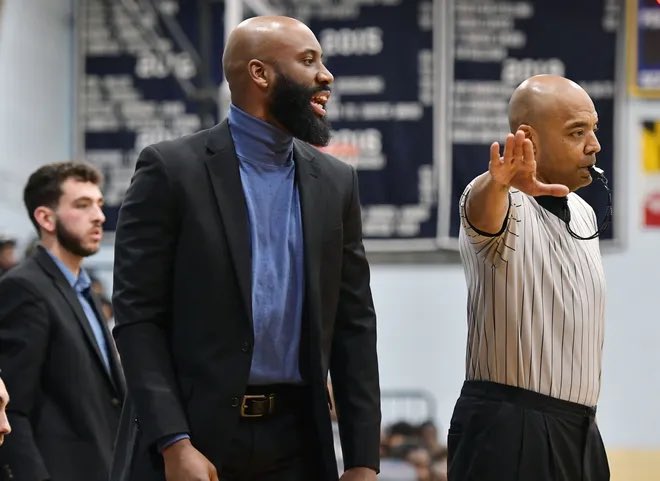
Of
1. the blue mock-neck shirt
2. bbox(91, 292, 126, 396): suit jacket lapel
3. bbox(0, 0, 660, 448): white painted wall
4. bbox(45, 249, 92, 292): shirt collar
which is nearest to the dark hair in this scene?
bbox(45, 249, 92, 292): shirt collar

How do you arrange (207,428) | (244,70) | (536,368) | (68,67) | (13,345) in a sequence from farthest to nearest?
(68,67), (13,345), (536,368), (244,70), (207,428)

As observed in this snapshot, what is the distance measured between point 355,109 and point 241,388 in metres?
6.32

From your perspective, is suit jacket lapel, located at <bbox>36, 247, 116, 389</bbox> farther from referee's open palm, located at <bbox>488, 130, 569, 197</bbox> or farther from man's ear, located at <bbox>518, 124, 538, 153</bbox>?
referee's open palm, located at <bbox>488, 130, 569, 197</bbox>

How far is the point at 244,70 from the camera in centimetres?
328

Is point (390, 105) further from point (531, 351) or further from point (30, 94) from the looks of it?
point (531, 351)

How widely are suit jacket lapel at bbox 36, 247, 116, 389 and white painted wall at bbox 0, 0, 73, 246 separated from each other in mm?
3828

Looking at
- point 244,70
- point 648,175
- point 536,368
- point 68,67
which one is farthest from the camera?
point 68,67

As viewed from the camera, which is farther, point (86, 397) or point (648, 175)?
point (648, 175)

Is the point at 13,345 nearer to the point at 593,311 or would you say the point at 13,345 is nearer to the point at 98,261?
the point at 593,311

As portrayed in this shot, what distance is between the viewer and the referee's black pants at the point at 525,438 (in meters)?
3.63

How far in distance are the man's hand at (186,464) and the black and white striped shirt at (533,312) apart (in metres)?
1.03

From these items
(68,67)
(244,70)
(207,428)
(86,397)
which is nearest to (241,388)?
(207,428)

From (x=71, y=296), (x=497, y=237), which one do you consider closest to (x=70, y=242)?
(x=71, y=296)

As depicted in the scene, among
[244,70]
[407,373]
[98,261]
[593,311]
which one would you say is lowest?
[407,373]
